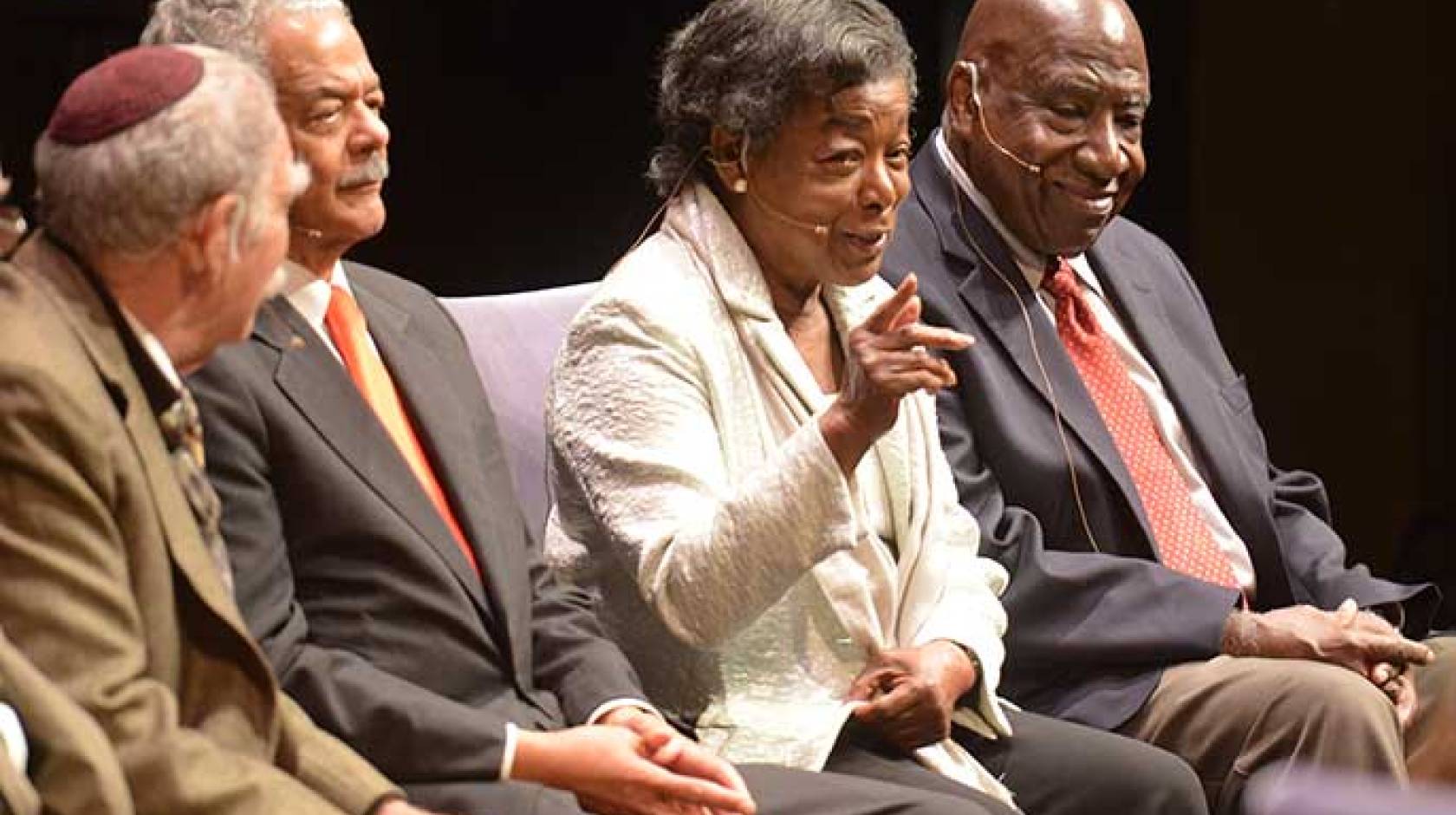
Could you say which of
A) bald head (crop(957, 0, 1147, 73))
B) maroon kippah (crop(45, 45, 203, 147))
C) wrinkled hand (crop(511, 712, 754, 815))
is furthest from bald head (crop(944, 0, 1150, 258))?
maroon kippah (crop(45, 45, 203, 147))

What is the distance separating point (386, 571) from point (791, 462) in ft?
1.56

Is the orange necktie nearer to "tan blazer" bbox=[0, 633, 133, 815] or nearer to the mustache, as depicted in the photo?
the mustache

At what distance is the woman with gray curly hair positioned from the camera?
10.1 ft

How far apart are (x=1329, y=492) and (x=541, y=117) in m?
2.05

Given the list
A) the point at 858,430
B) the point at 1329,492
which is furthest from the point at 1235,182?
the point at 858,430

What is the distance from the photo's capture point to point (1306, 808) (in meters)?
1.64

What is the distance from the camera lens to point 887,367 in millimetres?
3002

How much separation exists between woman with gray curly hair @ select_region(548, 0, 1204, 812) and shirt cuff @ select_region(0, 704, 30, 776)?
98cm

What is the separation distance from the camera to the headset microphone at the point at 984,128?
12.9 ft

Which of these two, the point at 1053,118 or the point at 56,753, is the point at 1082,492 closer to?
the point at 1053,118

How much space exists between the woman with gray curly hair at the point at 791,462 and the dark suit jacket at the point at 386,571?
192 millimetres

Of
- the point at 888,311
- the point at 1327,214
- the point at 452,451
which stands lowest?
the point at 1327,214

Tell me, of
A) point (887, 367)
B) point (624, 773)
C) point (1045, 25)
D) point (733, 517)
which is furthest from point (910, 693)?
point (1045, 25)

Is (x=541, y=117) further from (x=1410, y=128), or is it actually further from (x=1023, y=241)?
(x=1410, y=128)
